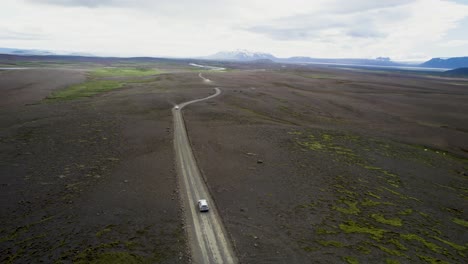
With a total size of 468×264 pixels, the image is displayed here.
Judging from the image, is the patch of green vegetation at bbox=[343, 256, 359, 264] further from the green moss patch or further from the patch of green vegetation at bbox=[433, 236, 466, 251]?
the patch of green vegetation at bbox=[433, 236, 466, 251]

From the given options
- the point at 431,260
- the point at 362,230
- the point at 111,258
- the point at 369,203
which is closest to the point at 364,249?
the point at 362,230

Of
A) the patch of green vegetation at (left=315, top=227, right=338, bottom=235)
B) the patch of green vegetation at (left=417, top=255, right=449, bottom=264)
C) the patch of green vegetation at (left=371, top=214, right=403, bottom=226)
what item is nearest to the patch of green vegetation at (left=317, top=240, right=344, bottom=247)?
the patch of green vegetation at (left=315, top=227, right=338, bottom=235)

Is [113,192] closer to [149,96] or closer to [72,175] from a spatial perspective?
[72,175]

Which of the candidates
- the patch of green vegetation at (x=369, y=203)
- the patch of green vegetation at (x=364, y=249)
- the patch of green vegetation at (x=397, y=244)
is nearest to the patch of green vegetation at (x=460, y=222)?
the patch of green vegetation at (x=369, y=203)

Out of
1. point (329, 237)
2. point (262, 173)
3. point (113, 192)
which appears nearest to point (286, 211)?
point (329, 237)

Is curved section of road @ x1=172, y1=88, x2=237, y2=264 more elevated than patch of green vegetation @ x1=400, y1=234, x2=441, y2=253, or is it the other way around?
curved section of road @ x1=172, y1=88, x2=237, y2=264

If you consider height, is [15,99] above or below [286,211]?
above
